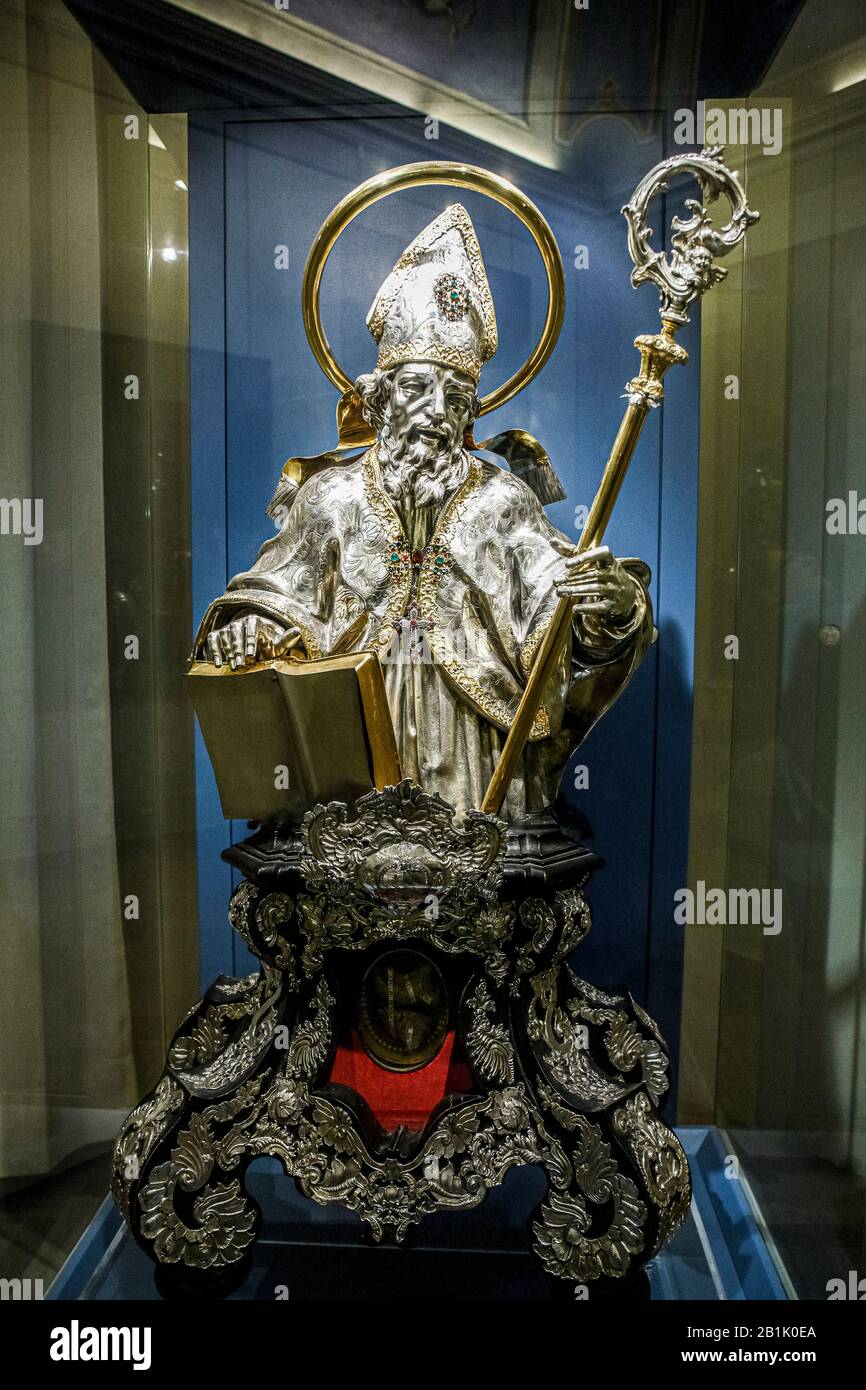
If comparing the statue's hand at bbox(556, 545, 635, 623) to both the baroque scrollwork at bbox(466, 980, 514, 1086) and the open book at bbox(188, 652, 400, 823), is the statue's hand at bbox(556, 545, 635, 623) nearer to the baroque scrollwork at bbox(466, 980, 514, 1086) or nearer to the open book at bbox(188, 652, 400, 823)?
the open book at bbox(188, 652, 400, 823)

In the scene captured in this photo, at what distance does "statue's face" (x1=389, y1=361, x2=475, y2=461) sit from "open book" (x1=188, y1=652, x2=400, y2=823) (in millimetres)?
462

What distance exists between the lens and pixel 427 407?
1.99m

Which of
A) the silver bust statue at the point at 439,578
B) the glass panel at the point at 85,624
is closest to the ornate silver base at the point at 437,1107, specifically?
the silver bust statue at the point at 439,578

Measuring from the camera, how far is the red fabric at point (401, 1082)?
1934mm

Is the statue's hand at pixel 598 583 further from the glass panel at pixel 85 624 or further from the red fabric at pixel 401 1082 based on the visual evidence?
the glass panel at pixel 85 624

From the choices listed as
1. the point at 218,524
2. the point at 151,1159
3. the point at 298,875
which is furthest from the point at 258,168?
the point at 151,1159

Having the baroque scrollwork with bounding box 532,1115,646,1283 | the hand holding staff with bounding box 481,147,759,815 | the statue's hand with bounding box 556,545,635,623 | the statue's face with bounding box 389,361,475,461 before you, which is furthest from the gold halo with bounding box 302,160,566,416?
the baroque scrollwork with bounding box 532,1115,646,1283

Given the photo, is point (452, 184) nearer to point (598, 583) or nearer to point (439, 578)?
point (439, 578)

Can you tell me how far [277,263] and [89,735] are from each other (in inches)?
45.7

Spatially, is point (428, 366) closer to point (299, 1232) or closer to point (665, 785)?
point (665, 785)

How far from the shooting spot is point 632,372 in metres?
2.46

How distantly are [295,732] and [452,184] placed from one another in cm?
112

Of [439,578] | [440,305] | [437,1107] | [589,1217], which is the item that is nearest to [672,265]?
[440,305]

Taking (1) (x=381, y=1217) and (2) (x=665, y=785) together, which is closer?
(1) (x=381, y=1217)
